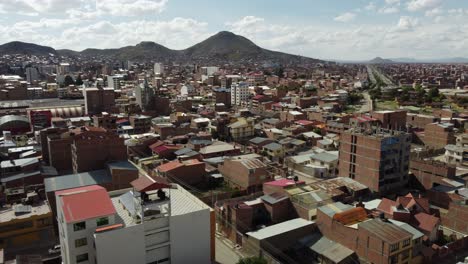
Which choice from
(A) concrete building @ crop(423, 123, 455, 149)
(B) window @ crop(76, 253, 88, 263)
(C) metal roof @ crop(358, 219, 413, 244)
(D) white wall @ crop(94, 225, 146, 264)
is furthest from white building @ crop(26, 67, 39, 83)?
(C) metal roof @ crop(358, 219, 413, 244)

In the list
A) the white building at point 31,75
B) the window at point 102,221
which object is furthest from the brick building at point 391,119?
the white building at point 31,75

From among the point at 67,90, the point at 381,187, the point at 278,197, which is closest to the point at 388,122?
the point at 381,187

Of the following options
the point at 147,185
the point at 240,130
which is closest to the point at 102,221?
the point at 147,185

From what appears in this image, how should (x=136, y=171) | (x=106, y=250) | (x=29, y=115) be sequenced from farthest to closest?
(x=29, y=115) < (x=136, y=171) < (x=106, y=250)

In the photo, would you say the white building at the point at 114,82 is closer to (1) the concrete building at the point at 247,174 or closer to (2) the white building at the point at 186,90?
(2) the white building at the point at 186,90

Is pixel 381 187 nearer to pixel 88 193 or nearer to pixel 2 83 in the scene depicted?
pixel 88 193
